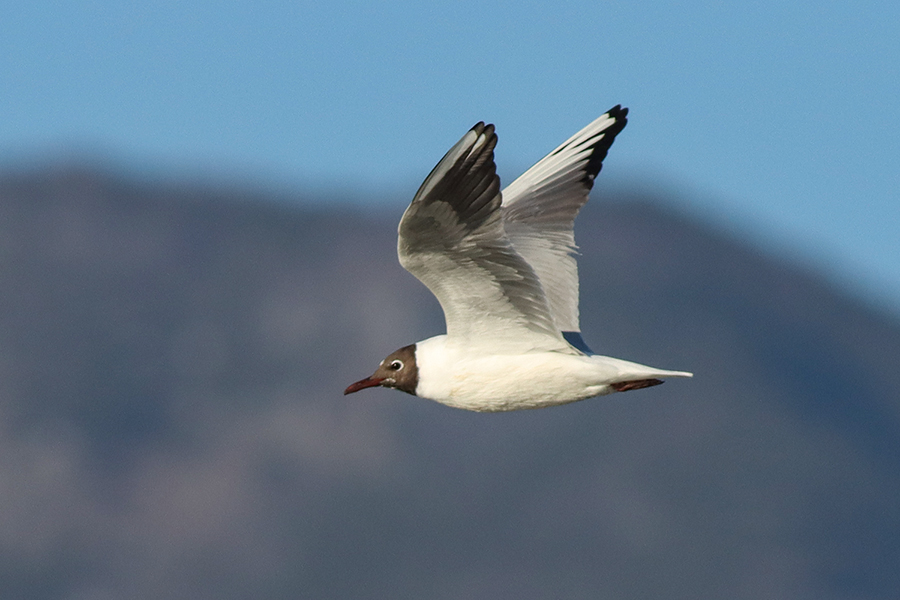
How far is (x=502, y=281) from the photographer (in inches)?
439

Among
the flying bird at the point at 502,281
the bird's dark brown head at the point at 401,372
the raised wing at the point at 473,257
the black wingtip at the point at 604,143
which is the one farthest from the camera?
the black wingtip at the point at 604,143

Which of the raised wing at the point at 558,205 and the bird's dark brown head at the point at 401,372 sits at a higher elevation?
the raised wing at the point at 558,205

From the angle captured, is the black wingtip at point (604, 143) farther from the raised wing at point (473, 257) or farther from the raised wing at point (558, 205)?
the raised wing at point (473, 257)

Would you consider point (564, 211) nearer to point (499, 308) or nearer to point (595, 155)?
point (595, 155)

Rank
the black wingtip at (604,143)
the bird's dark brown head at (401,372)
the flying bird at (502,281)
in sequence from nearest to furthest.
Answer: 1. the flying bird at (502,281)
2. the bird's dark brown head at (401,372)
3. the black wingtip at (604,143)

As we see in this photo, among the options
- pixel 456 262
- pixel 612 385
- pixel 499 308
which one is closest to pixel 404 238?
pixel 456 262

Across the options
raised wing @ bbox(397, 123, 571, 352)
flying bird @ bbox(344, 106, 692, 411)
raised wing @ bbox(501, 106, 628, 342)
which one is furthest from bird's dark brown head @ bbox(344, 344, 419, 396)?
raised wing @ bbox(501, 106, 628, 342)

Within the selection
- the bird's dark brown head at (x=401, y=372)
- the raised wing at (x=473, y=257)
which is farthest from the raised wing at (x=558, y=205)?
the bird's dark brown head at (x=401, y=372)

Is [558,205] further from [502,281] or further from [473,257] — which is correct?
[473,257]

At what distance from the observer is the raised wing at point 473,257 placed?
9961 mm

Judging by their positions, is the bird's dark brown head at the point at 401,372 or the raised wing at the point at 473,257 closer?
the raised wing at the point at 473,257

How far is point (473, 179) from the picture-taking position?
1005 centimetres

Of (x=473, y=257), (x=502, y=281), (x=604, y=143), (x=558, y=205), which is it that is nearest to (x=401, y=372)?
(x=502, y=281)

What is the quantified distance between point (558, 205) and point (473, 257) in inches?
94.8
